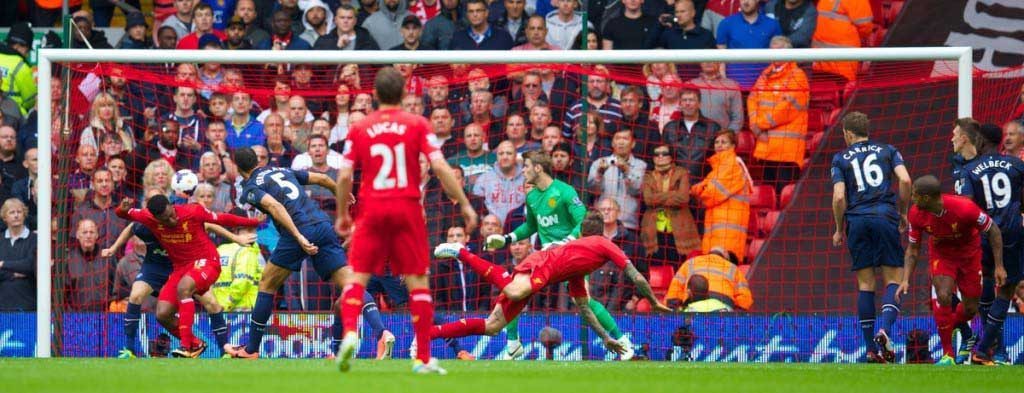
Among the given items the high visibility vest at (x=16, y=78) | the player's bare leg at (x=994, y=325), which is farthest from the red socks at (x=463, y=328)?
the high visibility vest at (x=16, y=78)

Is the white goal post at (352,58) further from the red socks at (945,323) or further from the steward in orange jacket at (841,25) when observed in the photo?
the steward in orange jacket at (841,25)

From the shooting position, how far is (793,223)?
16.2 metres

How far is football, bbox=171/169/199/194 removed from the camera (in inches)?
588

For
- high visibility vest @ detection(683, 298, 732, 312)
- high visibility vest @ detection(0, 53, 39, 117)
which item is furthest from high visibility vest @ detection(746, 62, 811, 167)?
high visibility vest @ detection(0, 53, 39, 117)

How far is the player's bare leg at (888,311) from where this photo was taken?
517 inches

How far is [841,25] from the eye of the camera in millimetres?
17516

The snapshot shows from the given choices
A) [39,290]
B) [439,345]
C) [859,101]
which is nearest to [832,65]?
[859,101]

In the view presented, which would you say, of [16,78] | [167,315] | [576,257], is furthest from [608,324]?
[16,78]

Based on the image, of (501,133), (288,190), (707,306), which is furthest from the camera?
(501,133)

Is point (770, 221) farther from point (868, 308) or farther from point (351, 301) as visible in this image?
point (351, 301)

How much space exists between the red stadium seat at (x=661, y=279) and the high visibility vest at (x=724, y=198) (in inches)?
16.3

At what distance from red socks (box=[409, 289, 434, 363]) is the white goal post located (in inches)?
173

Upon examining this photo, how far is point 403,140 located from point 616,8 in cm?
885

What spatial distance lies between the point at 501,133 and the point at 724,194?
7.90 ft
